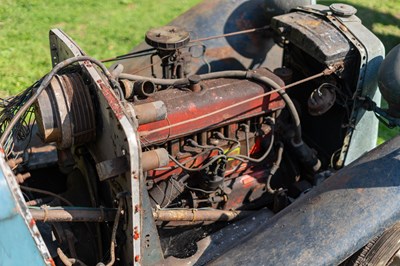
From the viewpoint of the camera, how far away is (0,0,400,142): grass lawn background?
6301mm

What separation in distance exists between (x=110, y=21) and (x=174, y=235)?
488 cm

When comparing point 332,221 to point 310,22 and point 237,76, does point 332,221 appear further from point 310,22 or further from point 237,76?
point 310,22

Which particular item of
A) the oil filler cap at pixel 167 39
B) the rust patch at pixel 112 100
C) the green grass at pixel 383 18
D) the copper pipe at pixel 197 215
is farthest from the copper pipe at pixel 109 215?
the green grass at pixel 383 18

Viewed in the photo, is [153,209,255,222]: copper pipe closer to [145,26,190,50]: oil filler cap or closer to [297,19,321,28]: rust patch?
[145,26,190,50]: oil filler cap

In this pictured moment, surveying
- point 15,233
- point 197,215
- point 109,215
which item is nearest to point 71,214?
point 109,215

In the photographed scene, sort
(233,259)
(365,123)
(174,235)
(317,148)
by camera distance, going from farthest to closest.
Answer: (317,148)
(365,123)
(174,235)
(233,259)

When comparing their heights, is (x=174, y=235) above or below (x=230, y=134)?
below

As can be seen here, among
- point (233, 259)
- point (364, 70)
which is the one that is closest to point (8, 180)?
point (233, 259)

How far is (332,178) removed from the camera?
2867 mm

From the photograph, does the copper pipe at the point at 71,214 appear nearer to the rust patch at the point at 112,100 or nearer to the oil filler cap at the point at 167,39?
the rust patch at the point at 112,100

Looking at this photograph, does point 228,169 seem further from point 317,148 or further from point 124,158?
point 124,158

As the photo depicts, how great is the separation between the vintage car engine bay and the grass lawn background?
2.84 m

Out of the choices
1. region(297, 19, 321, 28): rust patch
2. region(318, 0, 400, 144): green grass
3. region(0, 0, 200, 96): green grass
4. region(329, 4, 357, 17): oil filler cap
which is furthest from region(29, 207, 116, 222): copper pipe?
region(318, 0, 400, 144): green grass

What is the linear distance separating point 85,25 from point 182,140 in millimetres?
4709
